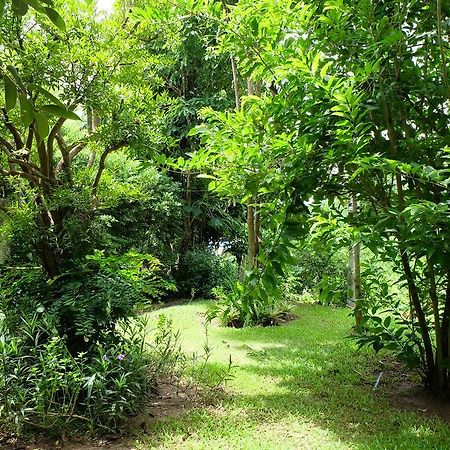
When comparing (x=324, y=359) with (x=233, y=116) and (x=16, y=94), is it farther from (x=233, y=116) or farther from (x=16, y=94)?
(x=16, y=94)

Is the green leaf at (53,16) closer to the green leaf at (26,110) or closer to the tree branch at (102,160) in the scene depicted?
the green leaf at (26,110)

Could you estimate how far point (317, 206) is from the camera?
3.36 metres

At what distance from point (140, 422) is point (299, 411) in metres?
1.20

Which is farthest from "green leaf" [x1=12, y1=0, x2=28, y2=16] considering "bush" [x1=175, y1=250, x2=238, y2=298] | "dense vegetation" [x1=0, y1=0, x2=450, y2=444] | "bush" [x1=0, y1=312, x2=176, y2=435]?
"bush" [x1=175, y1=250, x2=238, y2=298]

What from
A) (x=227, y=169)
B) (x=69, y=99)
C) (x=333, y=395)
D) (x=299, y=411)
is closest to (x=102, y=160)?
(x=69, y=99)

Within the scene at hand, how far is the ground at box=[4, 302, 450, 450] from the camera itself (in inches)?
117

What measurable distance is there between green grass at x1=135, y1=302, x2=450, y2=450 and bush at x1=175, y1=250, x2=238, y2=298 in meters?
4.76

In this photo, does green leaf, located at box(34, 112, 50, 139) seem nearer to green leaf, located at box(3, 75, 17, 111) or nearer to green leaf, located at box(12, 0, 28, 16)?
green leaf, located at box(3, 75, 17, 111)

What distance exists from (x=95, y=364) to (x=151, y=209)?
677 cm

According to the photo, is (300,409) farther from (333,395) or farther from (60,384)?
(60,384)

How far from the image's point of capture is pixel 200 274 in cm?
1075

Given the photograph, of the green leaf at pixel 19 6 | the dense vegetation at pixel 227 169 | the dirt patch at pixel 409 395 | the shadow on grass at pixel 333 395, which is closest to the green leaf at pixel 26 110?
the green leaf at pixel 19 6

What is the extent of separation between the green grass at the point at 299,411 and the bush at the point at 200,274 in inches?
187

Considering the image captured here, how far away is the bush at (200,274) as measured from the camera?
10.6 metres
